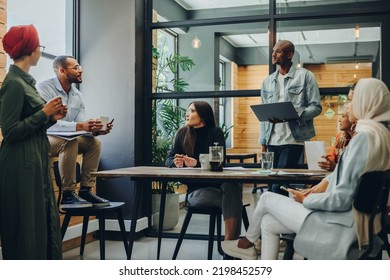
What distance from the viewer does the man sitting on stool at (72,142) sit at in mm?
2936

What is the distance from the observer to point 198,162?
3008 mm

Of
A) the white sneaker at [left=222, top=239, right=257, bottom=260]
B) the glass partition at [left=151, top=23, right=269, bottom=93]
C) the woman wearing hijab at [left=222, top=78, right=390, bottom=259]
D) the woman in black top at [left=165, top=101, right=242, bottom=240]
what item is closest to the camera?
the woman wearing hijab at [left=222, top=78, right=390, bottom=259]

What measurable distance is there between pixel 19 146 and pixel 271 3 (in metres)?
2.39

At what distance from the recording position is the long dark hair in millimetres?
3029

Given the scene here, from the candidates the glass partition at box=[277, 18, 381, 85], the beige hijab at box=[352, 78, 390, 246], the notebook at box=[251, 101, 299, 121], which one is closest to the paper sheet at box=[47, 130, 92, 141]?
the notebook at box=[251, 101, 299, 121]

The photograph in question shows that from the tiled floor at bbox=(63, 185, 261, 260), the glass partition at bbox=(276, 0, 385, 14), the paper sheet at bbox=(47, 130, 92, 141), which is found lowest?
the tiled floor at bbox=(63, 185, 261, 260)

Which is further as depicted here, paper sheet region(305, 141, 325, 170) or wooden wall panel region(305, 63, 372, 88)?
wooden wall panel region(305, 63, 372, 88)

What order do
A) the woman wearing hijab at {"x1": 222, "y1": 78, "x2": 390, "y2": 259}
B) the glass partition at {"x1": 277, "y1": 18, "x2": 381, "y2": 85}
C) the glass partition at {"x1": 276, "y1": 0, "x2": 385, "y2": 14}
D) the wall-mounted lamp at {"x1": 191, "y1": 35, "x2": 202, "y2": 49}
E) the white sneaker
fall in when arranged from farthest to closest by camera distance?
the wall-mounted lamp at {"x1": 191, "y1": 35, "x2": 202, "y2": 49} → the glass partition at {"x1": 276, "y1": 0, "x2": 385, "y2": 14} → the glass partition at {"x1": 277, "y1": 18, "x2": 381, "y2": 85} → the white sneaker → the woman wearing hijab at {"x1": 222, "y1": 78, "x2": 390, "y2": 259}

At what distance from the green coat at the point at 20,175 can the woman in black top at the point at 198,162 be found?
908 mm

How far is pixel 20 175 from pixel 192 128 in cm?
119

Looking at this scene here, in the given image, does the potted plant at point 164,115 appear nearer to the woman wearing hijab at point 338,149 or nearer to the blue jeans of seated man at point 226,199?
the blue jeans of seated man at point 226,199

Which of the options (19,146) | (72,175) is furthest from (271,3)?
(19,146)

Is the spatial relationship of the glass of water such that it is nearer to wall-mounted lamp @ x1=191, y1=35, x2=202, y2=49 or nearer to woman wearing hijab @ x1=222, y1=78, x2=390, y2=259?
woman wearing hijab @ x1=222, y1=78, x2=390, y2=259
